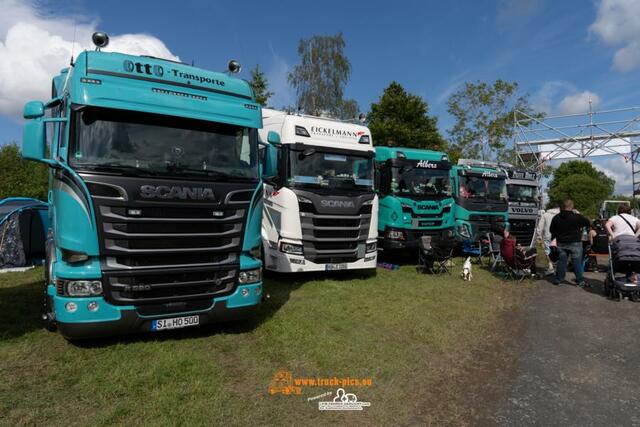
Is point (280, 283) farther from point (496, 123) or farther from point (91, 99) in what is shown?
point (496, 123)

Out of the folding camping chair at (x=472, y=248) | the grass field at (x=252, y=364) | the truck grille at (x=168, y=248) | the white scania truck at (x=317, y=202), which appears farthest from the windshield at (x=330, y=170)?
the folding camping chair at (x=472, y=248)

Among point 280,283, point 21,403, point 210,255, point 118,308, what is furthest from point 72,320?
point 280,283

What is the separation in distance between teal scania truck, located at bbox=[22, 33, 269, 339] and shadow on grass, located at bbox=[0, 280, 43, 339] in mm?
678

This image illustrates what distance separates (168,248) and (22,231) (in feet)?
24.3

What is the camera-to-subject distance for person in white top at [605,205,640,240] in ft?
26.3

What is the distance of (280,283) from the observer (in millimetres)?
8445

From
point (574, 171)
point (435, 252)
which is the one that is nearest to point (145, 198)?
point (435, 252)

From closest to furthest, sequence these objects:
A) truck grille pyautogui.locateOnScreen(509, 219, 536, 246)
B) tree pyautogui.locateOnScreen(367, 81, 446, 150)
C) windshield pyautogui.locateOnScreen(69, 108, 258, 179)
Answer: windshield pyautogui.locateOnScreen(69, 108, 258, 179) → truck grille pyautogui.locateOnScreen(509, 219, 536, 246) → tree pyautogui.locateOnScreen(367, 81, 446, 150)

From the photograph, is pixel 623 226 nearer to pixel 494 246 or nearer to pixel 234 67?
pixel 494 246

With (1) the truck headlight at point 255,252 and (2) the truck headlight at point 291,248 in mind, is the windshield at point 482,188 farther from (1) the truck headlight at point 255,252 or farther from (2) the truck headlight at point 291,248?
(1) the truck headlight at point 255,252

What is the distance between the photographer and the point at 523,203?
13750mm

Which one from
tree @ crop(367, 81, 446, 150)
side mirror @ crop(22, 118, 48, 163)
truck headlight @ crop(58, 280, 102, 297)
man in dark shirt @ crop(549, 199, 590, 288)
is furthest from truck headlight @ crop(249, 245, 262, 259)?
tree @ crop(367, 81, 446, 150)

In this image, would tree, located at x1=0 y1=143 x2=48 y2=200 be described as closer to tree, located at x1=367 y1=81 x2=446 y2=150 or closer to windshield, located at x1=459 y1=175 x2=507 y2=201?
tree, located at x1=367 y1=81 x2=446 y2=150

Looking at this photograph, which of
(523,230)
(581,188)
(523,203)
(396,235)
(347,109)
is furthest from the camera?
(581,188)
